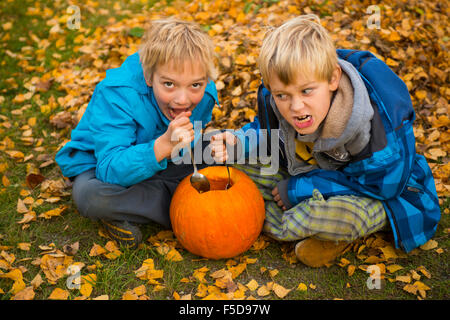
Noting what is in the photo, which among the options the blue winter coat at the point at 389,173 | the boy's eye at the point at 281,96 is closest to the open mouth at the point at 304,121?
the boy's eye at the point at 281,96

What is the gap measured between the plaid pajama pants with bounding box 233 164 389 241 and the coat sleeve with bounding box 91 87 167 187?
2.40 ft

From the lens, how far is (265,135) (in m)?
2.55

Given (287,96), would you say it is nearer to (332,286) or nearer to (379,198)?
(379,198)

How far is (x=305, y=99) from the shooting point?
201 cm

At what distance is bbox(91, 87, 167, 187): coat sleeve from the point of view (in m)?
2.19

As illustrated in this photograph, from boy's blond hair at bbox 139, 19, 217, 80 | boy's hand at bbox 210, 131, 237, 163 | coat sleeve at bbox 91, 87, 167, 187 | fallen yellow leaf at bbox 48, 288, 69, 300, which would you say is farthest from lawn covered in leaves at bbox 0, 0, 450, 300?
boy's blond hair at bbox 139, 19, 217, 80

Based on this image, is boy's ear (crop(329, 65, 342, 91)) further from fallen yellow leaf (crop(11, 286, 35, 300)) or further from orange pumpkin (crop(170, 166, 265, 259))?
fallen yellow leaf (crop(11, 286, 35, 300))

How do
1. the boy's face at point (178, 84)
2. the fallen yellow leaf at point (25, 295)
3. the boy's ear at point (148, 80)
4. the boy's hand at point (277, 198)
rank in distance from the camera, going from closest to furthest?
1. the fallen yellow leaf at point (25, 295)
2. the boy's face at point (178, 84)
3. the boy's ear at point (148, 80)
4. the boy's hand at point (277, 198)

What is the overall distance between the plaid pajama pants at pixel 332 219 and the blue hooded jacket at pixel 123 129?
73cm

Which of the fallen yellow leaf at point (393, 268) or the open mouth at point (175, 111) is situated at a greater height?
the open mouth at point (175, 111)

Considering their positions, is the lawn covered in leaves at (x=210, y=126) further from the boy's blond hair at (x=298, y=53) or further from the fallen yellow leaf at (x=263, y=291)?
the boy's blond hair at (x=298, y=53)

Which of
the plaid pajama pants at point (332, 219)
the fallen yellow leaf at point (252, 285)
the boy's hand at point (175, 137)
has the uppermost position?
the boy's hand at point (175, 137)

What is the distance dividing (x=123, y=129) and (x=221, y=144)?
54 cm

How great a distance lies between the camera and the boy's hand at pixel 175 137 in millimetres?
2057
